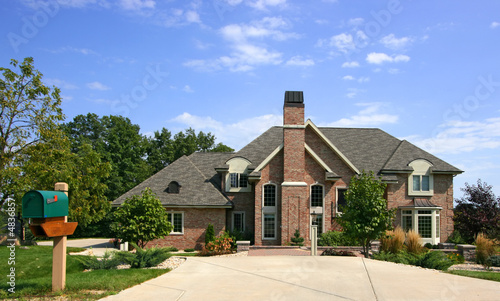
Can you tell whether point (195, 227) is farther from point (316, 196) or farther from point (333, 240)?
point (333, 240)

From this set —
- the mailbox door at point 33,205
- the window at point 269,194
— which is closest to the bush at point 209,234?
the window at point 269,194

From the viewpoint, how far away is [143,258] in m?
15.0

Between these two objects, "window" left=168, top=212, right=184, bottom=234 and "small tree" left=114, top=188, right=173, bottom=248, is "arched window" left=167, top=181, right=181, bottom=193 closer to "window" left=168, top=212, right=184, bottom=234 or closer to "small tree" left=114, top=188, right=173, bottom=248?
"window" left=168, top=212, right=184, bottom=234

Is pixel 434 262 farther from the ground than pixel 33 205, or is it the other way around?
pixel 33 205

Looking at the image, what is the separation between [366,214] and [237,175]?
12.2 meters

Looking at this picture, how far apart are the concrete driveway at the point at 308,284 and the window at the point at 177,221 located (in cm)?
1316

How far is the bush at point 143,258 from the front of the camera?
1480 cm

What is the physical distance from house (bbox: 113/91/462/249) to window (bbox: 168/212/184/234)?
0.22ft

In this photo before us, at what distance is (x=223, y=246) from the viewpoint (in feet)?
76.3

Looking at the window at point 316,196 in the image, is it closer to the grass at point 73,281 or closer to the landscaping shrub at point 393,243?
the landscaping shrub at point 393,243

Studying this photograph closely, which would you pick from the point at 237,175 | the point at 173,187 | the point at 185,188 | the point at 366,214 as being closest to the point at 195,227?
the point at 185,188

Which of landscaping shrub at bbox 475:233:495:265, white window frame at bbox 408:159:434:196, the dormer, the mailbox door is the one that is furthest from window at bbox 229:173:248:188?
the mailbox door

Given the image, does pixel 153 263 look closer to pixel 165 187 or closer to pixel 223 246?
pixel 223 246

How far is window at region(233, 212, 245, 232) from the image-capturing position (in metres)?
29.4
